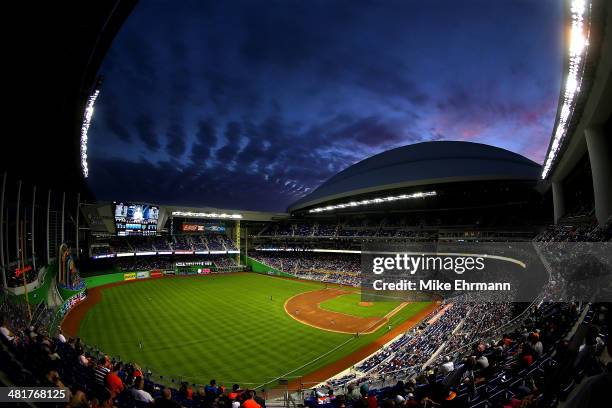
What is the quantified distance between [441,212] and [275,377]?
46.1 metres

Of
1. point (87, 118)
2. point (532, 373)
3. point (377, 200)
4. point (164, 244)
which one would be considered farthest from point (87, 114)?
point (164, 244)

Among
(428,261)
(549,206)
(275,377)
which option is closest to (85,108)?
(275,377)

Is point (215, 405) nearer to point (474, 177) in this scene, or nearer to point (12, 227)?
point (12, 227)

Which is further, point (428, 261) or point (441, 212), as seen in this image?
point (441, 212)

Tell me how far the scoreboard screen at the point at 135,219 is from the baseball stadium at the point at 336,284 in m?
0.34

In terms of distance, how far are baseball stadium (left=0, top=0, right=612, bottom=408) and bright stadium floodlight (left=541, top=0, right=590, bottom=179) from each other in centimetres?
8

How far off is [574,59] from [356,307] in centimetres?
3043

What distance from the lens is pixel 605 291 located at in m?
10.1

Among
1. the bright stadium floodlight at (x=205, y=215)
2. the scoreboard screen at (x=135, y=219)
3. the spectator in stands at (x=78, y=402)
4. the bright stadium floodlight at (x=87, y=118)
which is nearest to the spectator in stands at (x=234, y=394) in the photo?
the spectator in stands at (x=78, y=402)

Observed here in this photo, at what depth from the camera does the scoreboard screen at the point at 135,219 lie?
48.0 m

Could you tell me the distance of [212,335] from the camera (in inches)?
1033

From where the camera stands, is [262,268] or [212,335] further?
[262,268]

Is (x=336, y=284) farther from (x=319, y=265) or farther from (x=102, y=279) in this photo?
(x=102, y=279)

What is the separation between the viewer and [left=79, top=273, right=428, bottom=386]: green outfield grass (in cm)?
2022
